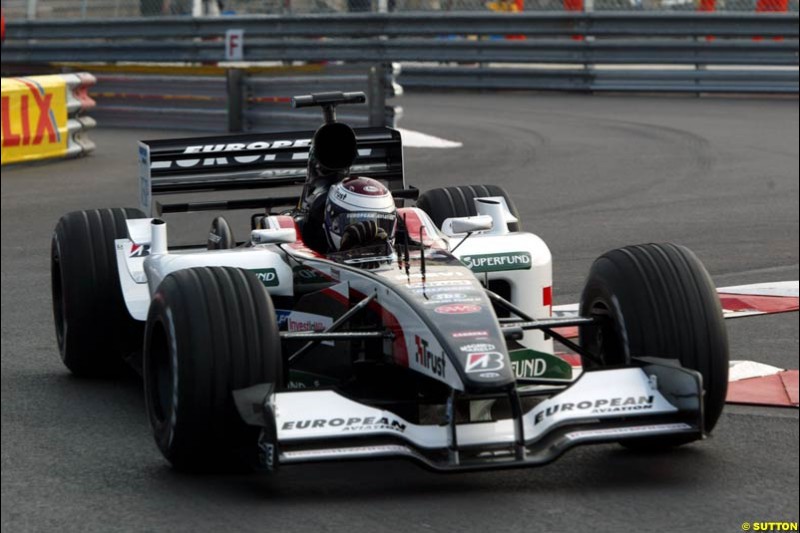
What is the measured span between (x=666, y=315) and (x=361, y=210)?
154 centimetres

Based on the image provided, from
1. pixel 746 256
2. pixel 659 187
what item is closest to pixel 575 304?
pixel 746 256

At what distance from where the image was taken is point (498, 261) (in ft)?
22.9

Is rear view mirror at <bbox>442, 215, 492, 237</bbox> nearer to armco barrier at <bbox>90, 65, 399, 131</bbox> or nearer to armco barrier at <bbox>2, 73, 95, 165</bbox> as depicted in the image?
armco barrier at <bbox>90, 65, 399, 131</bbox>

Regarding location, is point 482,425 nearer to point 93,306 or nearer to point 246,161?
point 93,306

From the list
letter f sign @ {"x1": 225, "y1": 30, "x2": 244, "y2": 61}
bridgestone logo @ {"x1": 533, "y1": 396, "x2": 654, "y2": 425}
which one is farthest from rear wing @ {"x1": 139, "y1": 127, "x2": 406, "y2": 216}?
letter f sign @ {"x1": 225, "y1": 30, "x2": 244, "y2": 61}

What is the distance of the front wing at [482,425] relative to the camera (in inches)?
220

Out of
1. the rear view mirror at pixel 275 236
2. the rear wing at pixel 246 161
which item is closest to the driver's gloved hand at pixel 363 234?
the rear view mirror at pixel 275 236

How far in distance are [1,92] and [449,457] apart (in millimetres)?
11332

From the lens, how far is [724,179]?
14.3 meters

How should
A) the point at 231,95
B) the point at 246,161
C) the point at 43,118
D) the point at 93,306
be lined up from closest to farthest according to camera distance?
the point at 93,306 → the point at 246,161 → the point at 43,118 → the point at 231,95

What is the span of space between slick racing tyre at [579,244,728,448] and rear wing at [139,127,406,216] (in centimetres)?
273

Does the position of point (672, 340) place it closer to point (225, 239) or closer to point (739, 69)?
point (225, 239)

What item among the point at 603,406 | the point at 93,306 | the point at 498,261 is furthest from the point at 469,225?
the point at 93,306

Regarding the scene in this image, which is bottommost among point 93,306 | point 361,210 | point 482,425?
point 482,425
